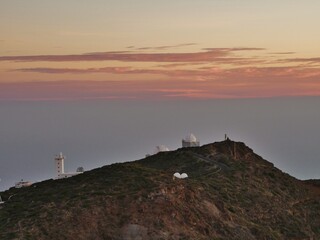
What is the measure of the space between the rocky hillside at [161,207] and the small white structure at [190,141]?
21.9 m

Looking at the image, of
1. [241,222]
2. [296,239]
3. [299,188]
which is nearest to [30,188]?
[241,222]

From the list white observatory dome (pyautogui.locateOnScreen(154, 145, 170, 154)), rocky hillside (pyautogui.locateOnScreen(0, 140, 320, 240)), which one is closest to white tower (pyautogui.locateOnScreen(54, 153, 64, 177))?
white observatory dome (pyautogui.locateOnScreen(154, 145, 170, 154))

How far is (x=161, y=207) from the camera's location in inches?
2100

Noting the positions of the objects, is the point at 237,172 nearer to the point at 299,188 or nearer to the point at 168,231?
the point at 299,188

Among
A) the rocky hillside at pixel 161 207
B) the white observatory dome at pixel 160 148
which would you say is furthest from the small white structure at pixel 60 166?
the rocky hillside at pixel 161 207

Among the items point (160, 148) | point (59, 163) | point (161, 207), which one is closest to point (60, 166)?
point (59, 163)

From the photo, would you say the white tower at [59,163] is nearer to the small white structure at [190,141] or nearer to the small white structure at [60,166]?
the small white structure at [60,166]

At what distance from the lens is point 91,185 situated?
5881 cm

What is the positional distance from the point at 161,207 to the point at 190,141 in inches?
1790

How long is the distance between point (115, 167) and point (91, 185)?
7148 millimetres

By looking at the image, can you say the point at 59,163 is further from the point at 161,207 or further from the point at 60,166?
the point at 161,207

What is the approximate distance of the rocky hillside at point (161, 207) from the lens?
164 ft

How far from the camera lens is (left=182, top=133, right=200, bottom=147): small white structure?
98188mm

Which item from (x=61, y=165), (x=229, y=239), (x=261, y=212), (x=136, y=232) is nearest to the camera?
(x=136, y=232)
